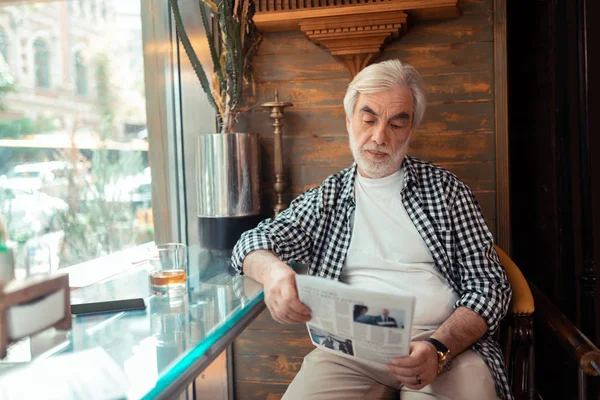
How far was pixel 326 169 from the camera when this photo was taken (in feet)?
7.41

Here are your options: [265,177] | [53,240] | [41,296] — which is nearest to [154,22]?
[265,177]

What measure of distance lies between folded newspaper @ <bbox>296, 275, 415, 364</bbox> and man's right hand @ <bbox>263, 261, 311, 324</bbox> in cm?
3

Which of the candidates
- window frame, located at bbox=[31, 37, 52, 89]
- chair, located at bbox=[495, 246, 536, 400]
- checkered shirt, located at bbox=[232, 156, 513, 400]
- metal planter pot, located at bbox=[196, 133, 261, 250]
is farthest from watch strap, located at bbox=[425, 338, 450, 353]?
window frame, located at bbox=[31, 37, 52, 89]

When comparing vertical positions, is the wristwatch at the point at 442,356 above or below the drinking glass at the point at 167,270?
below

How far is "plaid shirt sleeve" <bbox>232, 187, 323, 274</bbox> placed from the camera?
1.58 metres

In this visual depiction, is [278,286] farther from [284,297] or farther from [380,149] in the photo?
[380,149]

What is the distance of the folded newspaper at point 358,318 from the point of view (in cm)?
107

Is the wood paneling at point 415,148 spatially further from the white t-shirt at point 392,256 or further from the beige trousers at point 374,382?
the beige trousers at point 374,382

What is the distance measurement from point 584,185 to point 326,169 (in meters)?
0.97

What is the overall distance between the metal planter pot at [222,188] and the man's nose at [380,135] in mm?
567

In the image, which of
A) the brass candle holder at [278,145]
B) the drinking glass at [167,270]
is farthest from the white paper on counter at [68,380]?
the brass candle holder at [278,145]

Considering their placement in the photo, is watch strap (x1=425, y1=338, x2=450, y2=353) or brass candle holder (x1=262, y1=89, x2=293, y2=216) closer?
watch strap (x1=425, y1=338, x2=450, y2=353)

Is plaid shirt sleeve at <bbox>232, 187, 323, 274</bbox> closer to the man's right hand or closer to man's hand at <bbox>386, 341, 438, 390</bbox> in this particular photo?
the man's right hand

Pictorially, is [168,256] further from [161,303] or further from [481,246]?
[481,246]
